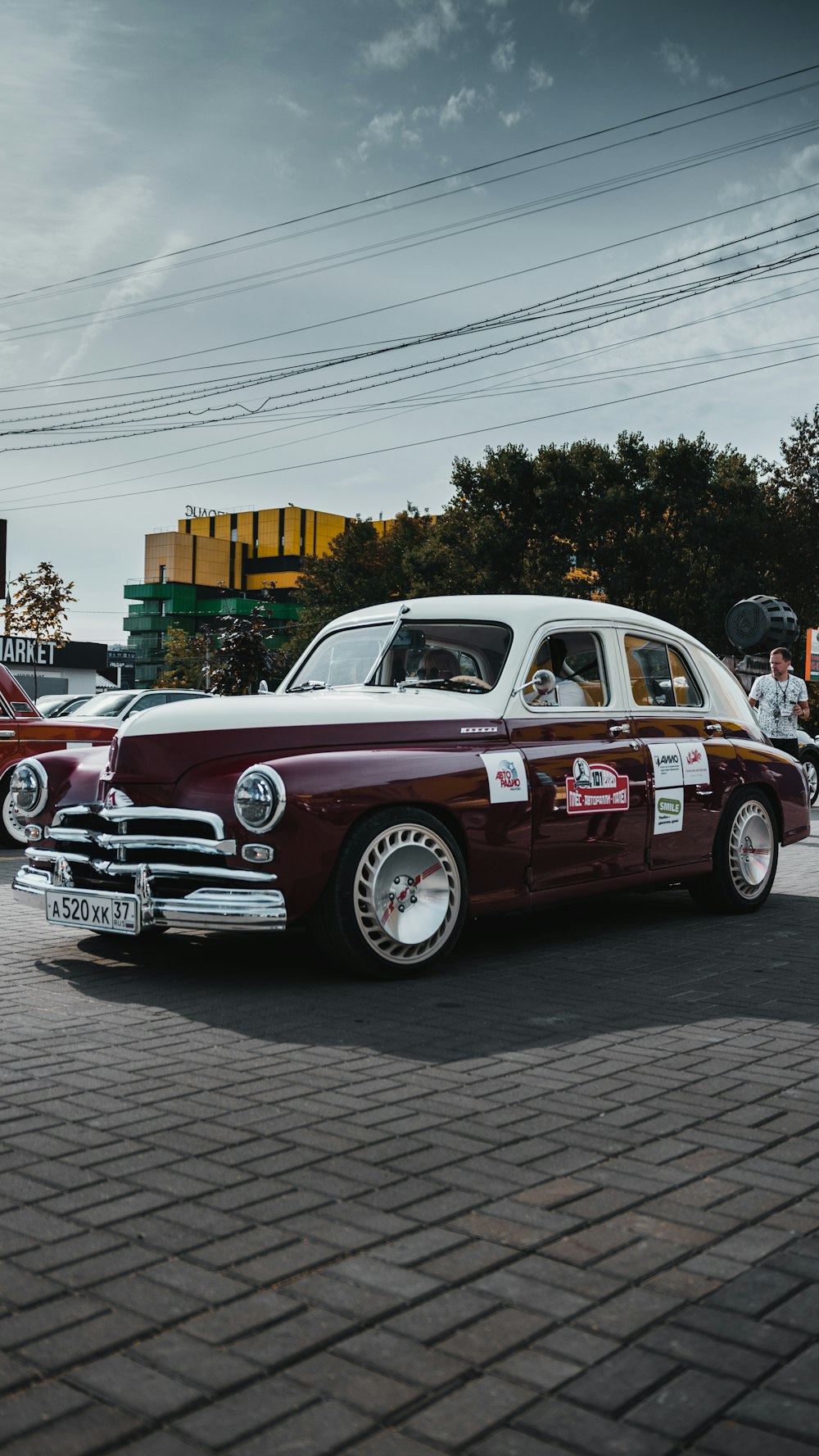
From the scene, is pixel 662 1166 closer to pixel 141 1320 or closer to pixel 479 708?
pixel 141 1320

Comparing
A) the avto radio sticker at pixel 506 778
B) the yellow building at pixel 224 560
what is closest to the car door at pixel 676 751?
the avto radio sticker at pixel 506 778

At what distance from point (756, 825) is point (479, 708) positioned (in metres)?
2.64

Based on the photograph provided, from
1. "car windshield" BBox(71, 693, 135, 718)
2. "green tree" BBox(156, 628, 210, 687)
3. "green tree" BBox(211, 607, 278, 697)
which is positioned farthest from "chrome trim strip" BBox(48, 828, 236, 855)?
"green tree" BBox(156, 628, 210, 687)

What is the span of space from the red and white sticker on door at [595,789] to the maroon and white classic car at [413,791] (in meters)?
0.01

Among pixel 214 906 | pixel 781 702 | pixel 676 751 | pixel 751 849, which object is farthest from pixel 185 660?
pixel 214 906

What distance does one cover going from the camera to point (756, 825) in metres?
8.84

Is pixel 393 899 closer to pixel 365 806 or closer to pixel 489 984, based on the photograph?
pixel 365 806

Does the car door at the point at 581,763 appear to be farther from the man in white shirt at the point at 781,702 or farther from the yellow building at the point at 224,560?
the yellow building at the point at 224,560

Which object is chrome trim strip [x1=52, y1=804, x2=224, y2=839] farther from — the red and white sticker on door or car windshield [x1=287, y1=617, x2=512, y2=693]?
the red and white sticker on door

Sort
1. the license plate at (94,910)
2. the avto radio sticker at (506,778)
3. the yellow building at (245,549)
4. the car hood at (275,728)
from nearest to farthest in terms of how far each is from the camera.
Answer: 1. the license plate at (94,910)
2. the car hood at (275,728)
3. the avto radio sticker at (506,778)
4. the yellow building at (245,549)

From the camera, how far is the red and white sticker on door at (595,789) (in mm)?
7258

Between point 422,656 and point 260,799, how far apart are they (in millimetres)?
1840

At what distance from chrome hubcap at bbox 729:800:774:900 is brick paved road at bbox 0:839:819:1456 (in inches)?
99.2

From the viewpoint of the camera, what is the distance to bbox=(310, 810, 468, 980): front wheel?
6.21 meters
